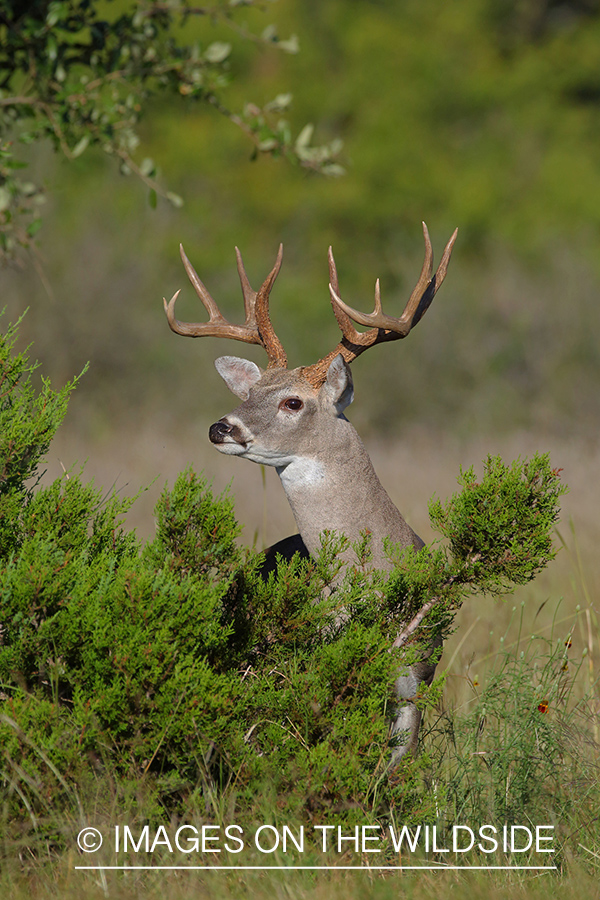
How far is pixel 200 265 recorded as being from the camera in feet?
62.8

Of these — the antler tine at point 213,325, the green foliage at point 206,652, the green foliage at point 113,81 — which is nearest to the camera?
the green foliage at point 206,652

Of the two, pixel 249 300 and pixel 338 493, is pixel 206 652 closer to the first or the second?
pixel 338 493

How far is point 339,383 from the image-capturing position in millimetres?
4133

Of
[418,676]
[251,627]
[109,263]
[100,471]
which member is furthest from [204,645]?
[109,263]

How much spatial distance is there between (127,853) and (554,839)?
4.25 feet

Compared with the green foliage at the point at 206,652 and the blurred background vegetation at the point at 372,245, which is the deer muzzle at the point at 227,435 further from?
the blurred background vegetation at the point at 372,245

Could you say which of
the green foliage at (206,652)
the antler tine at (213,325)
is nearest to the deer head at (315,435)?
the antler tine at (213,325)

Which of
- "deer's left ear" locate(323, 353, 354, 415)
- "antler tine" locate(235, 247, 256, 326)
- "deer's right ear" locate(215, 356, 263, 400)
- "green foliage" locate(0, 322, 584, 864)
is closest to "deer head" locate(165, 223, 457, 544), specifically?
"deer's left ear" locate(323, 353, 354, 415)

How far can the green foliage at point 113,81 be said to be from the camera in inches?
186

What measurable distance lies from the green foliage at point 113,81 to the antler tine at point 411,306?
1.09 metres

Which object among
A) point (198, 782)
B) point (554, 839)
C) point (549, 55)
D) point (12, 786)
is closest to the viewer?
point (12, 786)

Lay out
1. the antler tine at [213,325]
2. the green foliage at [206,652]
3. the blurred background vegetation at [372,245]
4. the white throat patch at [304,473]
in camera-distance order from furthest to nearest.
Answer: the blurred background vegetation at [372,245], the antler tine at [213,325], the white throat patch at [304,473], the green foliage at [206,652]

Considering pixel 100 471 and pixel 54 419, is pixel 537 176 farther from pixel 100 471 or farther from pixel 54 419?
pixel 54 419

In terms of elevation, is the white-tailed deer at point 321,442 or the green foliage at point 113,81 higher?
the green foliage at point 113,81
